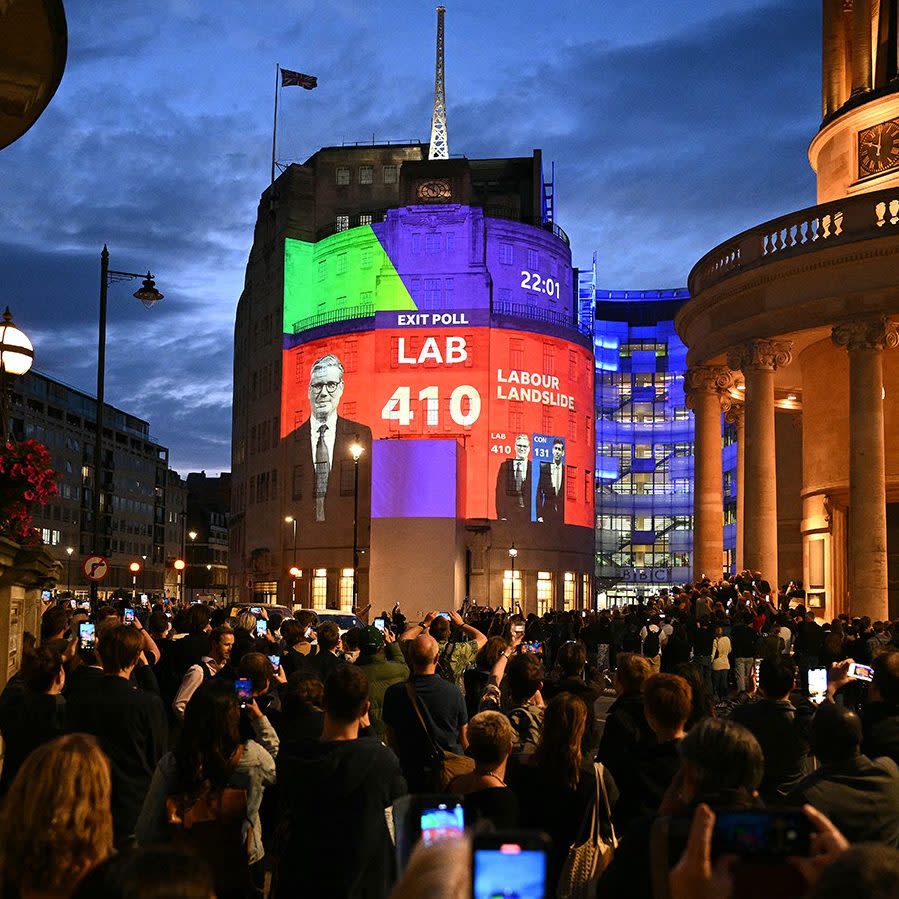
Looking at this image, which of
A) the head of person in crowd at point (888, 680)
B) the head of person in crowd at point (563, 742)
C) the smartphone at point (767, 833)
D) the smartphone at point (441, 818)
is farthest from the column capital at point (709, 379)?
the smartphone at point (767, 833)

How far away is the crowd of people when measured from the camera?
9.95 feet

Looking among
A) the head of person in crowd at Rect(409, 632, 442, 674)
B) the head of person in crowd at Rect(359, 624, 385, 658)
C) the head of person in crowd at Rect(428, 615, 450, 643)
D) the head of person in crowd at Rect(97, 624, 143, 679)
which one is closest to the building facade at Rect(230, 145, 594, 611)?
the head of person in crowd at Rect(428, 615, 450, 643)

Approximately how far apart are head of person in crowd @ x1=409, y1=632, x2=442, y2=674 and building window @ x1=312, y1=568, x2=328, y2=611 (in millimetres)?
69752

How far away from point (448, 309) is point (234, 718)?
73.0m

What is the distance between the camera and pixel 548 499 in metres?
78.4

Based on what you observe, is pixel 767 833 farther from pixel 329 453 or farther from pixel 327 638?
pixel 329 453

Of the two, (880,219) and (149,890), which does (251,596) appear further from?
(149,890)

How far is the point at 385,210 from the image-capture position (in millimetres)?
87750

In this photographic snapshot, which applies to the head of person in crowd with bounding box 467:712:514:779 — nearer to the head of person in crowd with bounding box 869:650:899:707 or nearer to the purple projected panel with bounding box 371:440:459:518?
the head of person in crowd with bounding box 869:650:899:707

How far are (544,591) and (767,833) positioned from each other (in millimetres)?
75834

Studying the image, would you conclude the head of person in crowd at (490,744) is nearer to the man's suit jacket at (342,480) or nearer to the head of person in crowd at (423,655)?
the head of person in crowd at (423,655)

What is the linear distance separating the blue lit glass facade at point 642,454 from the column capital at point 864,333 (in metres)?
94.5

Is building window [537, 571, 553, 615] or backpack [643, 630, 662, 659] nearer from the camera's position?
backpack [643, 630, 662, 659]

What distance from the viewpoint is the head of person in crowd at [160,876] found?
2.74 m
